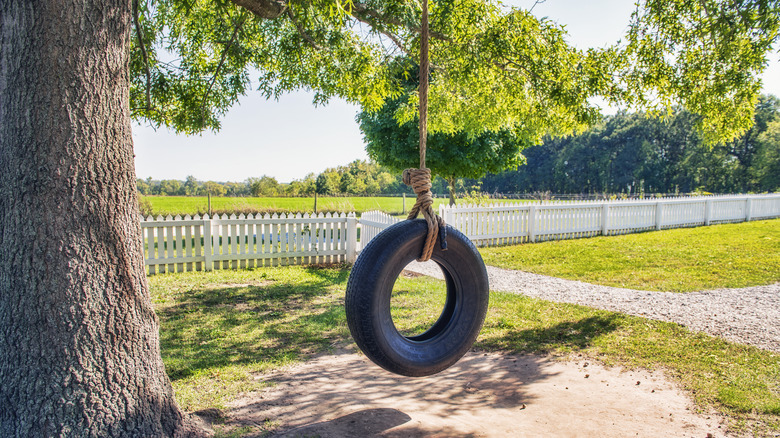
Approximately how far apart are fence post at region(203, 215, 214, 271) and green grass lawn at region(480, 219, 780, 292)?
6.23 meters

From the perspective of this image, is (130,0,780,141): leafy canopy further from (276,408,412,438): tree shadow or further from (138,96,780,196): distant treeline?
(138,96,780,196): distant treeline

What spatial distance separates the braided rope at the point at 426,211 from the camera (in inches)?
101

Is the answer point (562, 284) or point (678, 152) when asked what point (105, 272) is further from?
point (678, 152)

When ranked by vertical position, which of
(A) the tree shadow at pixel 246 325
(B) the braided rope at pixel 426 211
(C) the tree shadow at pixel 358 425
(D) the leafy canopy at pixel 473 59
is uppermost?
(D) the leafy canopy at pixel 473 59

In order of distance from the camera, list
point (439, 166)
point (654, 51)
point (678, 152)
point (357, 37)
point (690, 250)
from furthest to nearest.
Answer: point (678, 152) < point (439, 166) < point (690, 250) < point (357, 37) < point (654, 51)

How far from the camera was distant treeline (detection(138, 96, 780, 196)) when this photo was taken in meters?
44.2

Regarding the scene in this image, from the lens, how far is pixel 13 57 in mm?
2352

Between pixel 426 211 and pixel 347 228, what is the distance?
8.12 metres

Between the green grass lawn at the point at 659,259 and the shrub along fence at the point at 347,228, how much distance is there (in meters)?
0.74

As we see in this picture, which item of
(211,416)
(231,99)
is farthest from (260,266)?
(211,416)

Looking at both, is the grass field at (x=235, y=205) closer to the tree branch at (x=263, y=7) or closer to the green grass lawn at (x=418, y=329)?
the green grass lawn at (x=418, y=329)

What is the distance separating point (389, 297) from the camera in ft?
8.50

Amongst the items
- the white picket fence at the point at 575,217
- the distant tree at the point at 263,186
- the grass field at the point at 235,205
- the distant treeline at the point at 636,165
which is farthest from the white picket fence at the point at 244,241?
the distant treeline at the point at 636,165

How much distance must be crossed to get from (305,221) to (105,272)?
26.1ft
